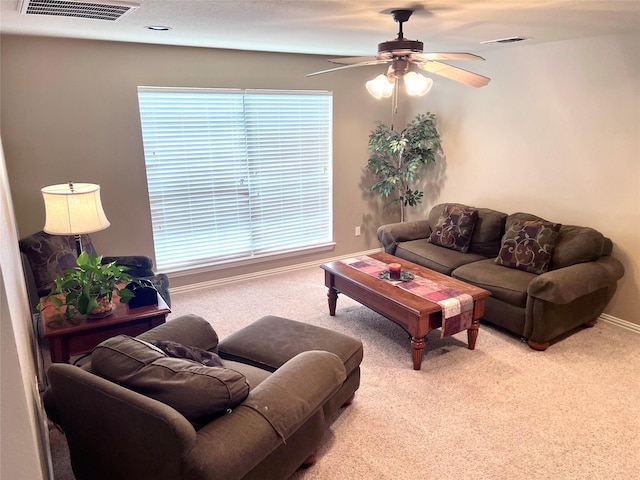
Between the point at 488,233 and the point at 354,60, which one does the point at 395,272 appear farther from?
the point at 354,60

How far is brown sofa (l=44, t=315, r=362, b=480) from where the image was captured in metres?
1.57

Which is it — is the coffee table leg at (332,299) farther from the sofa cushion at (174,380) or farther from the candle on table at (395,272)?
the sofa cushion at (174,380)

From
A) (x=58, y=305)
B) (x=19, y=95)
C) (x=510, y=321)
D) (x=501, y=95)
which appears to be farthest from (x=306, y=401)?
(x=501, y=95)

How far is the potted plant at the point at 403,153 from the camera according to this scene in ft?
16.7

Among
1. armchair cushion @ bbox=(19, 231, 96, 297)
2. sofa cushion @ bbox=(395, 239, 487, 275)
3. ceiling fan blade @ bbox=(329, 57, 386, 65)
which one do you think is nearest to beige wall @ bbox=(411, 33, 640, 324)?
sofa cushion @ bbox=(395, 239, 487, 275)

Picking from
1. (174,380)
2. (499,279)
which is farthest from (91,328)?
(499,279)

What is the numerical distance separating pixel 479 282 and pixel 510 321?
392mm

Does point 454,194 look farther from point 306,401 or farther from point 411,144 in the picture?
point 306,401

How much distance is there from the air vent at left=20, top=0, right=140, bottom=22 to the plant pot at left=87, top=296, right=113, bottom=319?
1.62m

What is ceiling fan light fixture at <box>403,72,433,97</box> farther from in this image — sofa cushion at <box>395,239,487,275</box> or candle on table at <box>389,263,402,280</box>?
sofa cushion at <box>395,239,487,275</box>

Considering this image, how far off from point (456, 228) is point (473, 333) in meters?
1.36

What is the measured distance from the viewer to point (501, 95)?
4555 millimetres

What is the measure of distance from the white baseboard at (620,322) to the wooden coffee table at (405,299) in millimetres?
1328

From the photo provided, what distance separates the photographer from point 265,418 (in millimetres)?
1768
